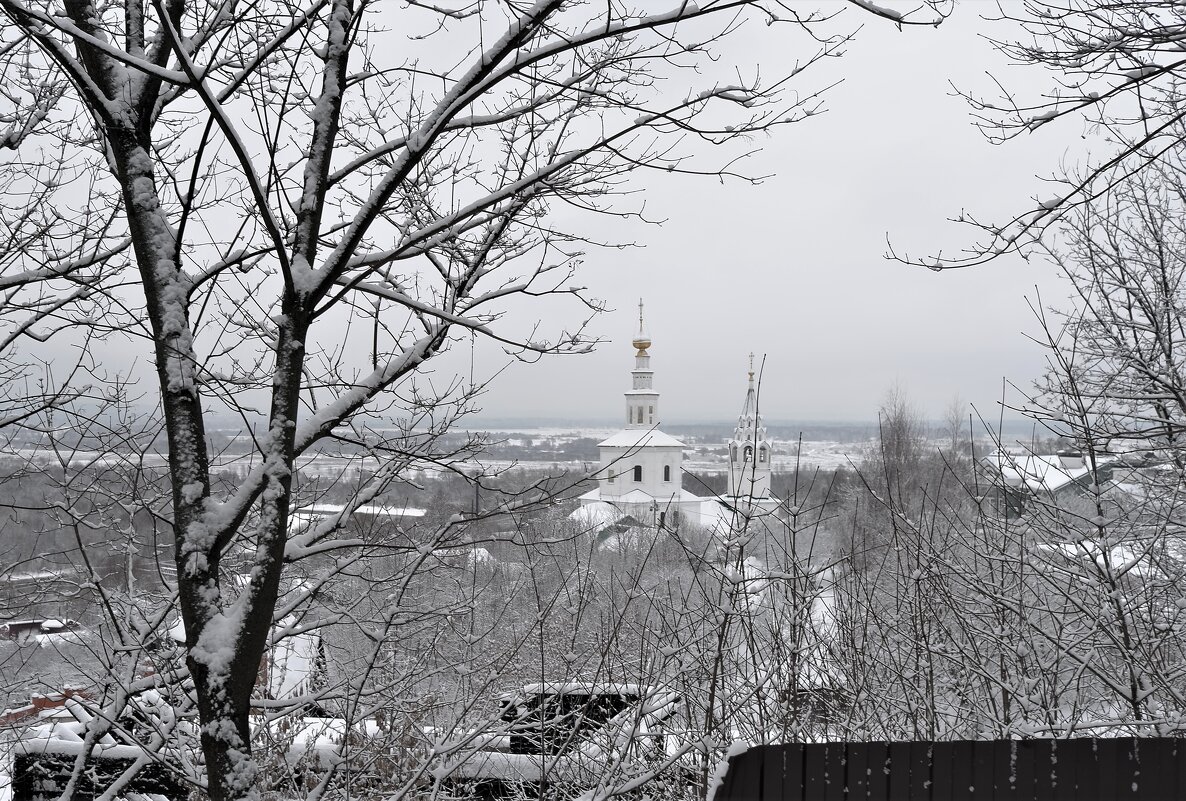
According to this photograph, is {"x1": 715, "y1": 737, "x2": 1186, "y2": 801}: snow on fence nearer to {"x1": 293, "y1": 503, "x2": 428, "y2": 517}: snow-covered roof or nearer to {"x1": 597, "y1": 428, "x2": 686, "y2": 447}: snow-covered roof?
{"x1": 293, "y1": 503, "x2": 428, "y2": 517}: snow-covered roof

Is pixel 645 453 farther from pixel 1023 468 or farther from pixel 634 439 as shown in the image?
pixel 1023 468

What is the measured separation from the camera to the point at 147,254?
135 inches

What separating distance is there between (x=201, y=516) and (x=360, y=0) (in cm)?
211

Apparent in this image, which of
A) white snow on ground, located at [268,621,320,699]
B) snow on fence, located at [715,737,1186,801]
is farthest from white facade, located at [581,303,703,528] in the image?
snow on fence, located at [715,737,1186,801]

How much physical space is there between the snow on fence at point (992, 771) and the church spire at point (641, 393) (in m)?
55.5

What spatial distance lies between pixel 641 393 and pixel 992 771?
56282 mm

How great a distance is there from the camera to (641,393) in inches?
2344

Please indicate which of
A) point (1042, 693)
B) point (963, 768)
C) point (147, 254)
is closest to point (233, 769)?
point (147, 254)

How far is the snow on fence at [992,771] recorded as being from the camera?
3.25 metres

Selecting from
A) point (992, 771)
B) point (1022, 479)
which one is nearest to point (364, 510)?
point (992, 771)

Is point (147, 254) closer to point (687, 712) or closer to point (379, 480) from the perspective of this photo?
point (379, 480)

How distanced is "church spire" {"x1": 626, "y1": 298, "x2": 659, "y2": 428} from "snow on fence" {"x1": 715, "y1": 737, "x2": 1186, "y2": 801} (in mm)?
55482

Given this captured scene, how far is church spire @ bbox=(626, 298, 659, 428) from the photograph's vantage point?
59312 millimetres

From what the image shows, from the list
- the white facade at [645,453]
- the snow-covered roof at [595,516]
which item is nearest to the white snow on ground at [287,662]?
the snow-covered roof at [595,516]
